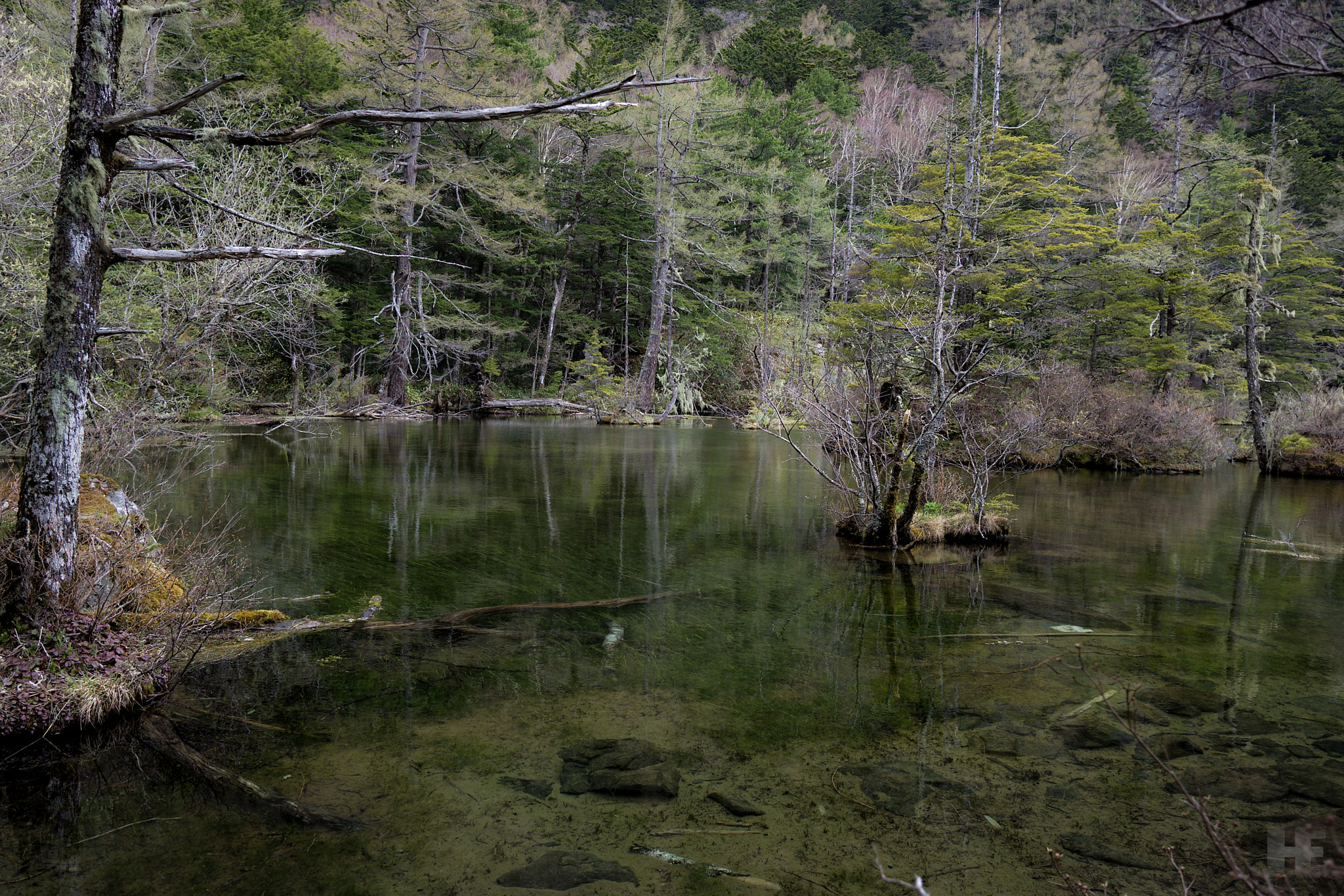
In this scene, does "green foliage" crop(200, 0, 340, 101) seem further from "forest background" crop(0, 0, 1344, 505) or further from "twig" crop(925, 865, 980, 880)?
"twig" crop(925, 865, 980, 880)

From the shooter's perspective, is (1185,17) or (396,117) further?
(396,117)

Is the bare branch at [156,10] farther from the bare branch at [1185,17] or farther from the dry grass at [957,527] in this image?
the dry grass at [957,527]

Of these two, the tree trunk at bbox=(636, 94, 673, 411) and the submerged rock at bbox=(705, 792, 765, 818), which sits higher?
the tree trunk at bbox=(636, 94, 673, 411)

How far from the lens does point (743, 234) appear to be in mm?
33812

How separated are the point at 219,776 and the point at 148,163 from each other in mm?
2905

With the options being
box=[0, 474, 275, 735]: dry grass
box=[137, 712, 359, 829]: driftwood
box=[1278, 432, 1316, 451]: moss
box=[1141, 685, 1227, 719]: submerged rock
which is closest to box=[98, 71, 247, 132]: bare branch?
box=[0, 474, 275, 735]: dry grass

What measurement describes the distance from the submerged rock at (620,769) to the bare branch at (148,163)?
11.0ft

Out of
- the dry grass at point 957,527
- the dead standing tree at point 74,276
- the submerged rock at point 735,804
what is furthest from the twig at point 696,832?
the dry grass at point 957,527

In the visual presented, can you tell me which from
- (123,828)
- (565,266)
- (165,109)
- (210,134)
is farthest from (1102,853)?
(565,266)

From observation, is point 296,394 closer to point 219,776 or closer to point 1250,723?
point 219,776

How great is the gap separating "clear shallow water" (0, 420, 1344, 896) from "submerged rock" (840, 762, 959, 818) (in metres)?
0.02

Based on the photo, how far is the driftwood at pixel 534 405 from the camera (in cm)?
2842

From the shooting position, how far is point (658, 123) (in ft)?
96.4

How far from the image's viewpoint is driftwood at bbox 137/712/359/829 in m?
3.19
